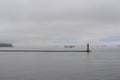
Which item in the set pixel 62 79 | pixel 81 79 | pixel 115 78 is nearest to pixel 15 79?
A: pixel 62 79

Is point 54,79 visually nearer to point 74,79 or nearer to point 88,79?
point 74,79

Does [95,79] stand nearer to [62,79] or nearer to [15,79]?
[62,79]

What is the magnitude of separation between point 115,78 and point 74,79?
16.6ft

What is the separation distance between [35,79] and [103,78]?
8.35 m

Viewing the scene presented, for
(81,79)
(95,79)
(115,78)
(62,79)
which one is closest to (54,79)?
(62,79)

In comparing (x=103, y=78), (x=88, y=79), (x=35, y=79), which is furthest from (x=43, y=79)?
(x=103, y=78)

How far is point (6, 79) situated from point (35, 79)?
11.9 ft

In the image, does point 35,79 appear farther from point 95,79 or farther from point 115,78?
point 115,78

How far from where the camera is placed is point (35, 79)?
2661cm

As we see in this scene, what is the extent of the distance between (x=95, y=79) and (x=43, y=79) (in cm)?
630

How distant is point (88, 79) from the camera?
1066 inches

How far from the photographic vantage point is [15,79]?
26.9 metres

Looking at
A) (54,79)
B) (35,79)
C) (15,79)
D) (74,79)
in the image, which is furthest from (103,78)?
(15,79)

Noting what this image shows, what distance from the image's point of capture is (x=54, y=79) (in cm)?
2662
